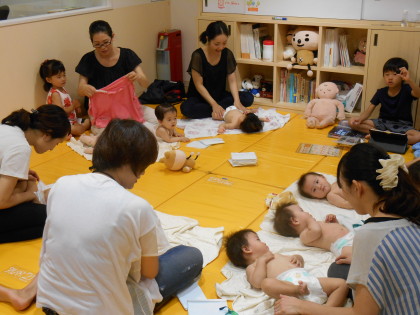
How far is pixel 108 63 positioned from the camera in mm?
4469

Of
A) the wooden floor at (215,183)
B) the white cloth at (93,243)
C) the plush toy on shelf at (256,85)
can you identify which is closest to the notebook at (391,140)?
the wooden floor at (215,183)

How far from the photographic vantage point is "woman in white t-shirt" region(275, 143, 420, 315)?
151 cm

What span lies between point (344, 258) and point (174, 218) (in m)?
1.07

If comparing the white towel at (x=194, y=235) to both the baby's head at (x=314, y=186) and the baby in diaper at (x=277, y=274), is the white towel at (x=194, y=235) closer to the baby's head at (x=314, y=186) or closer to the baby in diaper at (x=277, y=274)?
the baby in diaper at (x=277, y=274)

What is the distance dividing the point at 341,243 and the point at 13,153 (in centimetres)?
167

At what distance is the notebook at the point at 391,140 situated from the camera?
390cm

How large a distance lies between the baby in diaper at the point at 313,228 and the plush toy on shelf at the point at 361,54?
2.38m

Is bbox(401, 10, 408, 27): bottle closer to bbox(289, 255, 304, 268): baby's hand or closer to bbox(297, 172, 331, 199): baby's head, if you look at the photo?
bbox(297, 172, 331, 199): baby's head

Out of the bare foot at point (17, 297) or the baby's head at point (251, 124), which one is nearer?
the bare foot at point (17, 297)

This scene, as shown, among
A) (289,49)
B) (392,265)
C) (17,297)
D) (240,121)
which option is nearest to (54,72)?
(240,121)

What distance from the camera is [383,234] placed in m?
1.53

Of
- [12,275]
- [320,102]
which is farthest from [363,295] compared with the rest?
[320,102]

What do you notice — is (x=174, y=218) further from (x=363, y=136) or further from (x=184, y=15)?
(x=184, y=15)

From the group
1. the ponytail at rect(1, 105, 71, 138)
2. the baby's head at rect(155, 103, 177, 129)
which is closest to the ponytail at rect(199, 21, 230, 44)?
the baby's head at rect(155, 103, 177, 129)
